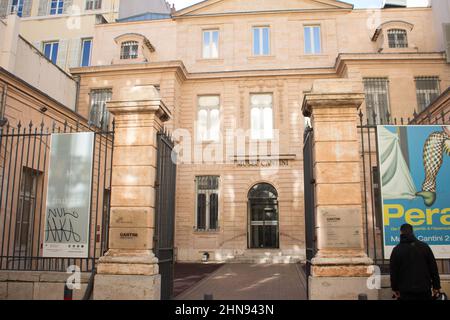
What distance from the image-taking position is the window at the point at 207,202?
1798 centimetres

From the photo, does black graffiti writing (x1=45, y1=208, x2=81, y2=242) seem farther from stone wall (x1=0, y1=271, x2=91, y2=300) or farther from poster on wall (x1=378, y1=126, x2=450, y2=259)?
poster on wall (x1=378, y1=126, x2=450, y2=259)

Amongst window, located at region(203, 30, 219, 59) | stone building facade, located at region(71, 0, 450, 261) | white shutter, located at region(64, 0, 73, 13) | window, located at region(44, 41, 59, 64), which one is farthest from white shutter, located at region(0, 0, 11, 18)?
window, located at region(203, 30, 219, 59)

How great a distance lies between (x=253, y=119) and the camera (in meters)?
18.8

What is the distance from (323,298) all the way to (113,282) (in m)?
3.09

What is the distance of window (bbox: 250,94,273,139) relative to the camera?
729 inches

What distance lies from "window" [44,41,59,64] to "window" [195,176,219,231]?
435 inches

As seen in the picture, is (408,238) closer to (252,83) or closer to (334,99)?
(334,99)

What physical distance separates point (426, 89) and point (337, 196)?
14.1 meters

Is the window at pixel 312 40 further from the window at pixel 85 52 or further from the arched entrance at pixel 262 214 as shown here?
the window at pixel 85 52

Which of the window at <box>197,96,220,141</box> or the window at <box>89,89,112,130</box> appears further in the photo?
the window at <box>89,89,112,130</box>

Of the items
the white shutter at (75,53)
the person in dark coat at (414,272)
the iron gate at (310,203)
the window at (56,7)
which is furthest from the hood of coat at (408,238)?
the window at (56,7)

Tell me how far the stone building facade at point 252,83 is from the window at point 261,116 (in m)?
0.05

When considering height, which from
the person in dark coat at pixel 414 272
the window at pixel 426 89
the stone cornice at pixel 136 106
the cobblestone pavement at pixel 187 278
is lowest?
the cobblestone pavement at pixel 187 278

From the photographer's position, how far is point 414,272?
4.70 m
